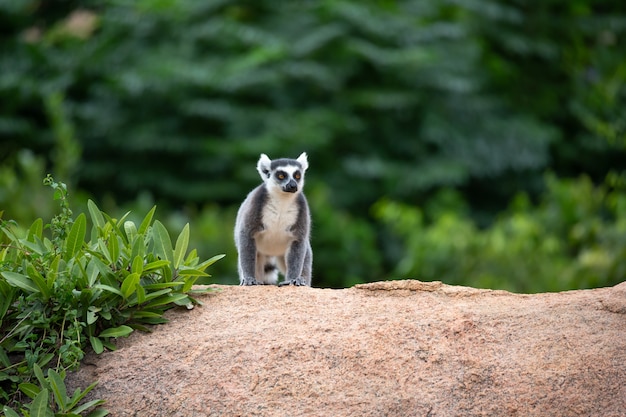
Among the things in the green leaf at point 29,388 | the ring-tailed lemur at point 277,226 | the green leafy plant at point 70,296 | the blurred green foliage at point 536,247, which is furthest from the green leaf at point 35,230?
the blurred green foliage at point 536,247

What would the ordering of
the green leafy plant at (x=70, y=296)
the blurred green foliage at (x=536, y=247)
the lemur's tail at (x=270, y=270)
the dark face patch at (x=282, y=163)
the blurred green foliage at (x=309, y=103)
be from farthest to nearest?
the blurred green foliage at (x=309, y=103)
the blurred green foliage at (x=536, y=247)
the lemur's tail at (x=270, y=270)
the dark face patch at (x=282, y=163)
the green leafy plant at (x=70, y=296)

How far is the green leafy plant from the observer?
412 cm

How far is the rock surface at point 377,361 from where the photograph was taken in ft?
12.9

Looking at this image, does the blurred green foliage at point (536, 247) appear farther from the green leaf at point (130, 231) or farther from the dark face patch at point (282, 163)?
the green leaf at point (130, 231)

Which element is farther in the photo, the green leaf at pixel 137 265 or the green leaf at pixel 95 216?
the green leaf at pixel 95 216

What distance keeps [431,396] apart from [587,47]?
13.5 m

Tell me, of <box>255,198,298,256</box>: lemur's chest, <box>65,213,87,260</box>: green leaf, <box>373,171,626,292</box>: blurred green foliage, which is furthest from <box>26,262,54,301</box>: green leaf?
<box>373,171,626,292</box>: blurred green foliage

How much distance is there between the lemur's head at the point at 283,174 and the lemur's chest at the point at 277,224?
10cm

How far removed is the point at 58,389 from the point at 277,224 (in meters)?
2.28

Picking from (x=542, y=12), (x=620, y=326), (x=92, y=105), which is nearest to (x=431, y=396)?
(x=620, y=326)

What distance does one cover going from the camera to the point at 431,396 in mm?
3939

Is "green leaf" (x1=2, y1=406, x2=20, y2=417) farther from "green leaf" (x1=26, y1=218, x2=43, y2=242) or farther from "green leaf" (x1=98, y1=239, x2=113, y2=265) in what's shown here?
"green leaf" (x1=26, y1=218, x2=43, y2=242)

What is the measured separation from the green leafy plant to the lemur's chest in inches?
46.1

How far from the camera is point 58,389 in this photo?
3.95 meters
